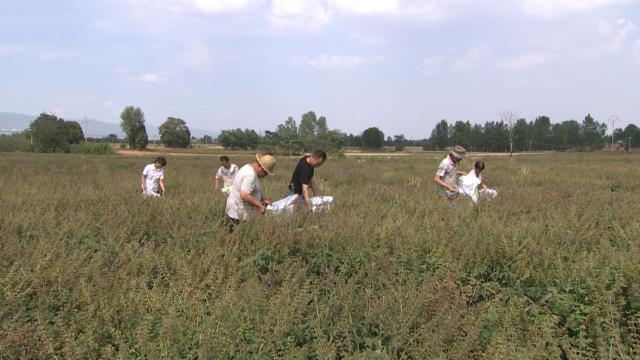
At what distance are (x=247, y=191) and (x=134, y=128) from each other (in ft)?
347

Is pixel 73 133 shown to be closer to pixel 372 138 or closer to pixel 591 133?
pixel 372 138

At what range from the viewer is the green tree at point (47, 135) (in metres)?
73.3

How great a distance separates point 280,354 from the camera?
2916mm

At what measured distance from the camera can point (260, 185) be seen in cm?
641

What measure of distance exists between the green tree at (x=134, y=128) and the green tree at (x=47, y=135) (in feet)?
77.5

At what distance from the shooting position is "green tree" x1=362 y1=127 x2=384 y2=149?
13771cm

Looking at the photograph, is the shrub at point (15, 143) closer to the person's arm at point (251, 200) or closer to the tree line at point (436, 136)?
the tree line at point (436, 136)

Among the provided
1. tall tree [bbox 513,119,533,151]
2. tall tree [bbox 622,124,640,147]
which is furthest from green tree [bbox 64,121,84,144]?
tall tree [bbox 622,124,640,147]

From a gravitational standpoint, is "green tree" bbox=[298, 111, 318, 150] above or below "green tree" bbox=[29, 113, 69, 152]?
above

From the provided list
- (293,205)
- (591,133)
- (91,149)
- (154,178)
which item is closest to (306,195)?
(293,205)

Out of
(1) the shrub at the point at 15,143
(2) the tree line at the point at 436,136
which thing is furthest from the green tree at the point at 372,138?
(1) the shrub at the point at 15,143

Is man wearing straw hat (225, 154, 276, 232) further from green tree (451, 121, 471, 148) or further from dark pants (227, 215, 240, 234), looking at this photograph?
green tree (451, 121, 471, 148)

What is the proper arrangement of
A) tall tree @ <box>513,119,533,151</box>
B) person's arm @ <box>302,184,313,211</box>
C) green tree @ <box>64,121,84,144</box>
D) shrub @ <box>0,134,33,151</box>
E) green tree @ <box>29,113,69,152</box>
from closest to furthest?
1. person's arm @ <box>302,184,313,211</box>
2. shrub @ <box>0,134,33,151</box>
3. green tree @ <box>29,113,69,152</box>
4. green tree @ <box>64,121,84,144</box>
5. tall tree @ <box>513,119,533,151</box>

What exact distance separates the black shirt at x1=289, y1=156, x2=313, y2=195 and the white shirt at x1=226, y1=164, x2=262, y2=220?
0.93 metres
